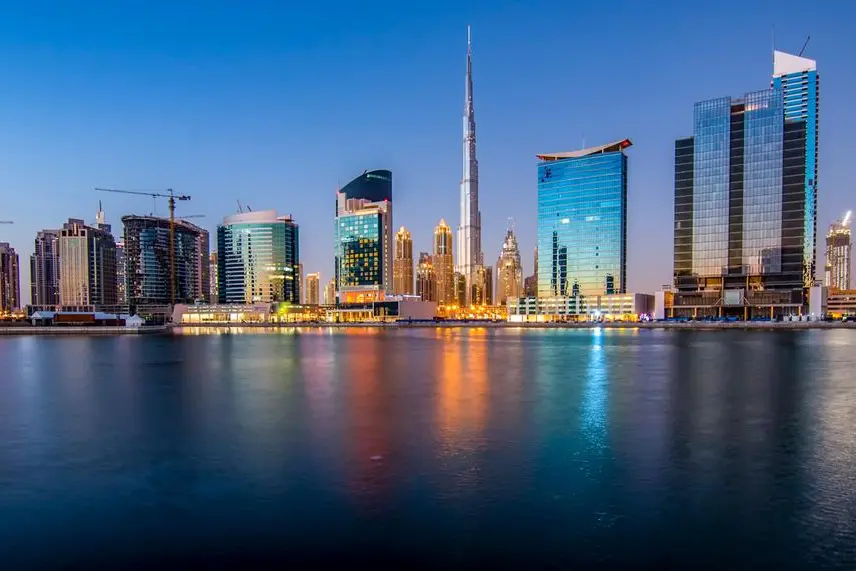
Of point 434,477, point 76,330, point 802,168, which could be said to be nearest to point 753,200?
point 802,168

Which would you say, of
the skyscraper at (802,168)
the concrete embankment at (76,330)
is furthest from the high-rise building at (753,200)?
the concrete embankment at (76,330)

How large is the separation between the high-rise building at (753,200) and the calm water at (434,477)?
556 feet

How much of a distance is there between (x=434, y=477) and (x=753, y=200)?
208m

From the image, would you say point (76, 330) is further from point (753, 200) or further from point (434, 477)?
point (753, 200)

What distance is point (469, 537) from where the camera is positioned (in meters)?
14.2

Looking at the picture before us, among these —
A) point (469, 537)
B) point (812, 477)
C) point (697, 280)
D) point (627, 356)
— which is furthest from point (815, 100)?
point (469, 537)

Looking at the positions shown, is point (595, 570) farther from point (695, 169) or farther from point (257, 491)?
point (695, 169)

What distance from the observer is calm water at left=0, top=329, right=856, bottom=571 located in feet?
44.9

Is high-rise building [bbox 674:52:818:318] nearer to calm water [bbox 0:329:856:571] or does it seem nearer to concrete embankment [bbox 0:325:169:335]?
calm water [bbox 0:329:856:571]

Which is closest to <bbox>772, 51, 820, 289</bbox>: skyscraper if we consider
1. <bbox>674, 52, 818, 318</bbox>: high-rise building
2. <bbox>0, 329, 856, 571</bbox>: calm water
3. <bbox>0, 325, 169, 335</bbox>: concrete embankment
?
<bbox>674, 52, 818, 318</bbox>: high-rise building

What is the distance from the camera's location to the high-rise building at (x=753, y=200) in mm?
180500

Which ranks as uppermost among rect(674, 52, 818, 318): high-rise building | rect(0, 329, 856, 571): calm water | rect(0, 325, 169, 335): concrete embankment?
rect(674, 52, 818, 318): high-rise building

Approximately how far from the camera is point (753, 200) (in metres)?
186

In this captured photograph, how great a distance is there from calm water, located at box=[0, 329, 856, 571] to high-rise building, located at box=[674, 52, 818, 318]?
16938 cm
